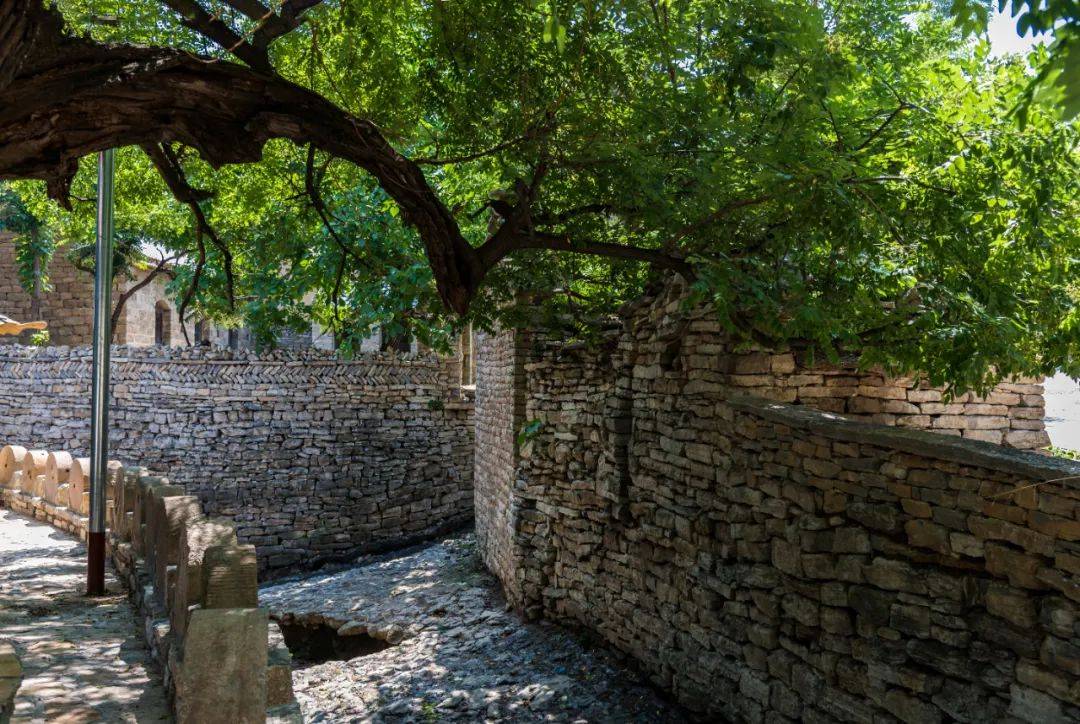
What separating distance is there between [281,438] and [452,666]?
7475mm

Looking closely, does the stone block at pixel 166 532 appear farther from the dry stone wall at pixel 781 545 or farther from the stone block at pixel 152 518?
the dry stone wall at pixel 781 545

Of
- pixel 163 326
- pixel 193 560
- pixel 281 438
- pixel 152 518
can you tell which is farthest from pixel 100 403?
pixel 163 326

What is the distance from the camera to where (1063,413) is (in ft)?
25.8

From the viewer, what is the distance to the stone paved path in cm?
433

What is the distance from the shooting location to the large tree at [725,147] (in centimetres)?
494

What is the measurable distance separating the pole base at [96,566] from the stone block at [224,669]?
3.42 metres

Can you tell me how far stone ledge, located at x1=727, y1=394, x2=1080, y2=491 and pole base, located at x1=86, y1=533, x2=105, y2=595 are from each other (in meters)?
4.94

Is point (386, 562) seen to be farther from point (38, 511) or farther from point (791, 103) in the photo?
point (791, 103)

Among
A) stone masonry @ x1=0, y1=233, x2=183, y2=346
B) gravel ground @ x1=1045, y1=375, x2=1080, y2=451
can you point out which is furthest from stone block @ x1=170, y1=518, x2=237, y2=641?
stone masonry @ x1=0, y1=233, x2=183, y2=346

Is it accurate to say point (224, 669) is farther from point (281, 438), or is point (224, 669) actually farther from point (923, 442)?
point (281, 438)

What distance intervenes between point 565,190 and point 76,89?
331cm

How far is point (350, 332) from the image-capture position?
580 inches

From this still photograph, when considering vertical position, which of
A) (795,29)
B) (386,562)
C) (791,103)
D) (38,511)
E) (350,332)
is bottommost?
(386,562)

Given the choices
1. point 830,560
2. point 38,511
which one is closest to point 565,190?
point 830,560
